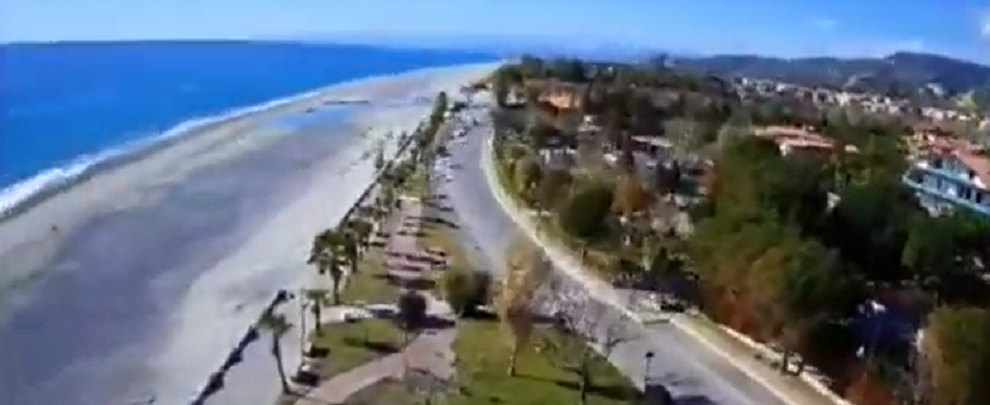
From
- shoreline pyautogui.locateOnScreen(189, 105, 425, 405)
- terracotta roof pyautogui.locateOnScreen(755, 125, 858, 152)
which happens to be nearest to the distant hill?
terracotta roof pyautogui.locateOnScreen(755, 125, 858, 152)

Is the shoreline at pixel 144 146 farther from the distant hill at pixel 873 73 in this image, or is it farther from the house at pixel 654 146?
the distant hill at pixel 873 73

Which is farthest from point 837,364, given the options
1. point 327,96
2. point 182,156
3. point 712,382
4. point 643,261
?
point 327,96

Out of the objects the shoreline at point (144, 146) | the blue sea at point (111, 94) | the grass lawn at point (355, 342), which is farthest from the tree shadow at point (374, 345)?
the shoreline at point (144, 146)

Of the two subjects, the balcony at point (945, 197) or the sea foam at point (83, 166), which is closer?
the sea foam at point (83, 166)

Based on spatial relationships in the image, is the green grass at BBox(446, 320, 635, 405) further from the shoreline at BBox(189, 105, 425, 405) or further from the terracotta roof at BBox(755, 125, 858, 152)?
the terracotta roof at BBox(755, 125, 858, 152)

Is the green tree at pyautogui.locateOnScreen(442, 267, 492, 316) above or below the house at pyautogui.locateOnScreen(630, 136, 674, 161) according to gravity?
above

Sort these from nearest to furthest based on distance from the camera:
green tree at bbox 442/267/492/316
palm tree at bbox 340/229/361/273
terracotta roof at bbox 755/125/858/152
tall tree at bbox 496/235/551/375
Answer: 1. tall tree at bbox 496/235/551/375
2. green tree at bbox 442/267/492/316
3. palm tree at bbox 340/229/361/273
4. terracotta roof at bbox 755/125/858/152

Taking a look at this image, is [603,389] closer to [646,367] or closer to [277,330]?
[646,367]
